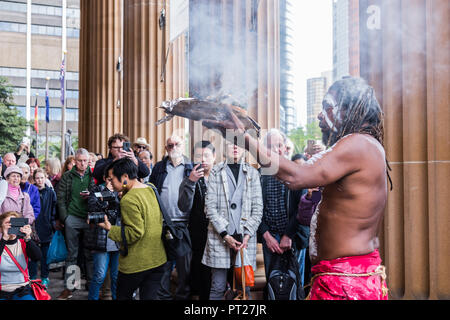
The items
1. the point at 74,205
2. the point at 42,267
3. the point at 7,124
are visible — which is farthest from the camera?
the point at 7,124

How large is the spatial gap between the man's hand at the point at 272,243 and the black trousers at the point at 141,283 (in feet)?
3.59

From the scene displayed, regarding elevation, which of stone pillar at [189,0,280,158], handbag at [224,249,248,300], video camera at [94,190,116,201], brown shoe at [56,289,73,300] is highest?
stone pillar at [189,0,280,158]

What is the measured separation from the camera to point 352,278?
2.36 metres

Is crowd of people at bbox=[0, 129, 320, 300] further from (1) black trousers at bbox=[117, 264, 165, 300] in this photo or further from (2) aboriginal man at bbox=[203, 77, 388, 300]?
(2) aboriginal man at bbox=[203, 77, 388, 300]

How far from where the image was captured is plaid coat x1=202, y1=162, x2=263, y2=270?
4.40 m

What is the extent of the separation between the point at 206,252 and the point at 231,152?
1001mm

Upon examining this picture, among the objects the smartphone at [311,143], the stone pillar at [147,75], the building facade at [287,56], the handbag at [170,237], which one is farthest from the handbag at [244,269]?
the building facade at [287,56]

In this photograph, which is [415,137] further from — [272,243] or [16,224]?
[16,224]

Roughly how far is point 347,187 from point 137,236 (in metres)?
1.97

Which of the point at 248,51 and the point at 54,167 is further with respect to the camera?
the point at 54,167

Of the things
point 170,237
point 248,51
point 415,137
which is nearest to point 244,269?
point 170,237

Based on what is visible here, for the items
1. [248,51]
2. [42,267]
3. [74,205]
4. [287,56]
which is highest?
[287,56]

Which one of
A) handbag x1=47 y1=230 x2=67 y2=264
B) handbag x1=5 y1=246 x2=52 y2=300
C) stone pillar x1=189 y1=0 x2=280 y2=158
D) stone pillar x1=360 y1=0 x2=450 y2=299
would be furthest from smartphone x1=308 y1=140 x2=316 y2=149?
handbag x1=47 y1=230 x2=67 y2=264

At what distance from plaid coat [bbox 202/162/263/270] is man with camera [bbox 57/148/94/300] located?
1.86 metres
